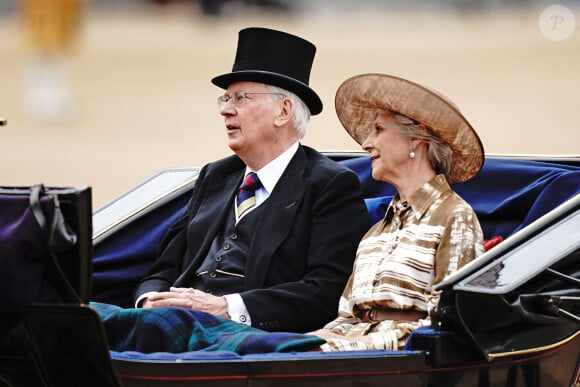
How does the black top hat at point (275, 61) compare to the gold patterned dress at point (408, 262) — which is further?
the black top hat at point (275, 61)

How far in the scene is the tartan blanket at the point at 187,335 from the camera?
11.3ft

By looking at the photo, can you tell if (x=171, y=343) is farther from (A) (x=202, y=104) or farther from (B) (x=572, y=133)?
(A) (x=202, y=104)

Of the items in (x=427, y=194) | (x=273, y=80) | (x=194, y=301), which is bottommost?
(x=194, y=301)

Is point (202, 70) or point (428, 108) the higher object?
point (428, 108)

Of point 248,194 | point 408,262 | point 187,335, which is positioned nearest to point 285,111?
point 248,194

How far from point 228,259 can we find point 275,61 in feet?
2.36

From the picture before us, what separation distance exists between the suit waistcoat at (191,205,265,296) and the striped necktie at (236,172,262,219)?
0.13ft

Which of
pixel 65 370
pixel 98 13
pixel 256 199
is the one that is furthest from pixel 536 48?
pixel 65 370

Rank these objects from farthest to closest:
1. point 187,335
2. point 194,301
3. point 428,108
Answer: point 194,301 → point 428,108 → point 187,335

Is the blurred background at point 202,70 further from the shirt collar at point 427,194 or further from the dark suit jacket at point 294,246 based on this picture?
the shirt collar at point 427,194

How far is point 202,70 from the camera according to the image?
63.1 ft

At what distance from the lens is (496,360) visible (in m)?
3.33

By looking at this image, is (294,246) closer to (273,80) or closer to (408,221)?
(408,221)

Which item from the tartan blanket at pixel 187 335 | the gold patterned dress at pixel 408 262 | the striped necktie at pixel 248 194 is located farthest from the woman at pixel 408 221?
the striped necktie at pixel 248 194
